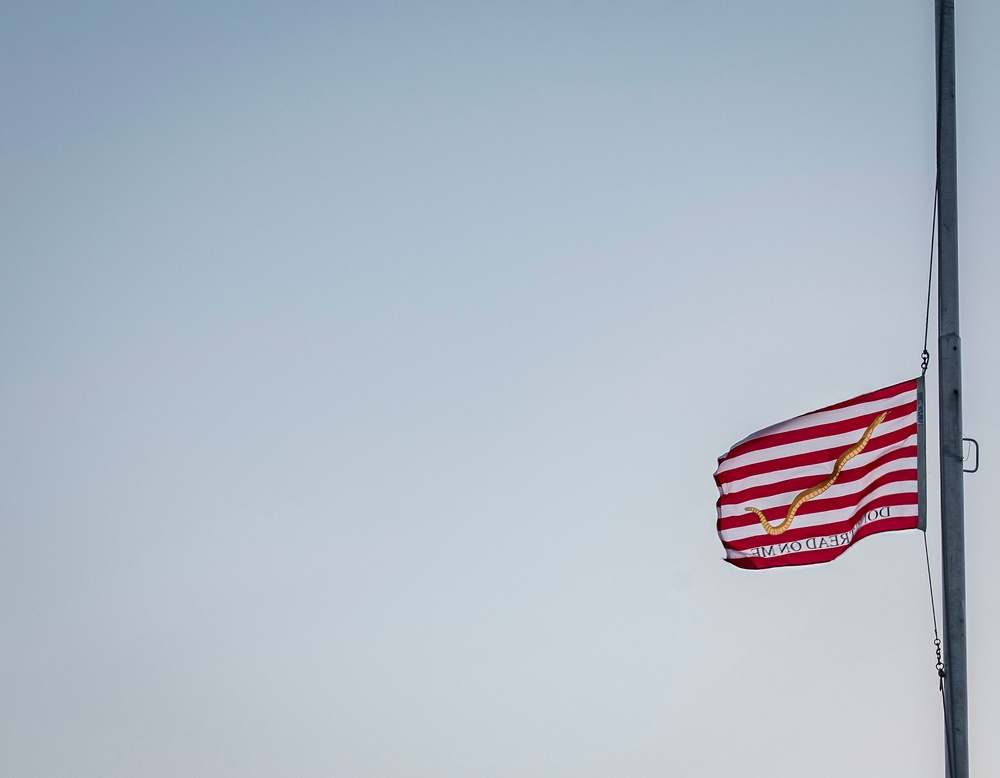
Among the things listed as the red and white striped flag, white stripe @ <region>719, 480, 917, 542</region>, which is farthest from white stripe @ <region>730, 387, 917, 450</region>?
white stripe @ <region>719, 480, 917, 542</region>

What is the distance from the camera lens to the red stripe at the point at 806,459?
A: 16.8 m

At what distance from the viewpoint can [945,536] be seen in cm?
1492

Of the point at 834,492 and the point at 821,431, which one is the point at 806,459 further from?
the point at 834,492

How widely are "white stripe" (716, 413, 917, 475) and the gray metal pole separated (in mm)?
1430

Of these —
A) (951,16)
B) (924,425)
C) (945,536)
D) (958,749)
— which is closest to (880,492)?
(924,425)

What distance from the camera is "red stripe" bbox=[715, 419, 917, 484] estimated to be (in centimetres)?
1684

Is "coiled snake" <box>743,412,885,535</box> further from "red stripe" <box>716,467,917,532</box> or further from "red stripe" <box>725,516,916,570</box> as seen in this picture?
"red stripe" <box>725,516,916,570</box>

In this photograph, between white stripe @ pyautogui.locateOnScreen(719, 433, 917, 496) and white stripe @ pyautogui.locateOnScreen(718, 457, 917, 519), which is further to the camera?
white stripe @ pyautogui.locateOnScreen(719, 433, 917, 496)

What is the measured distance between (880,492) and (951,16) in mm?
5566

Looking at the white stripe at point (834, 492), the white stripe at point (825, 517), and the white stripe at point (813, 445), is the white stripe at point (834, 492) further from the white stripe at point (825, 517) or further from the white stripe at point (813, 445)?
the white stripe at point (813, 445)

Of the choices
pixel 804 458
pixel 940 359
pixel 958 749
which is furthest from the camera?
A: pixel 804 458

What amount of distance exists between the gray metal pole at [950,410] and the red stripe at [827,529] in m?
1.56

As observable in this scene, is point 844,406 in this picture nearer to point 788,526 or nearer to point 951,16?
point 788,526

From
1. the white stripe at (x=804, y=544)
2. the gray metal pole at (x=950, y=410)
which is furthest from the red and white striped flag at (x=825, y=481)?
the gray metal pole at (x=950, y=410)
